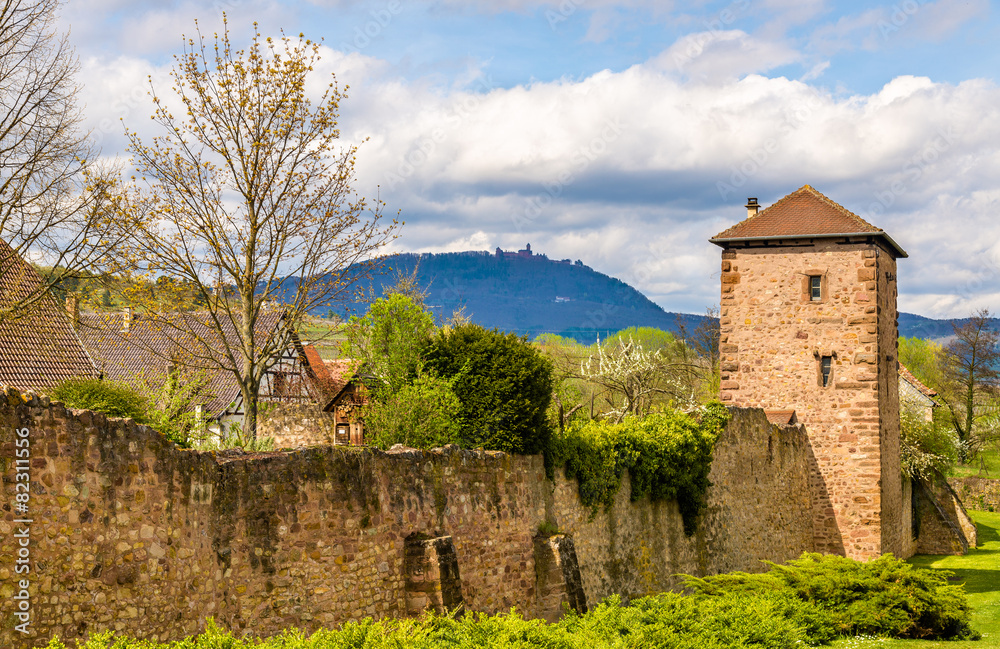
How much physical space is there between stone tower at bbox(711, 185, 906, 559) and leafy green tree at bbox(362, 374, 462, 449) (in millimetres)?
13773

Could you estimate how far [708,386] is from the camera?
42.9 m

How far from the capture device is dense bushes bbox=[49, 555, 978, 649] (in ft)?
26.6

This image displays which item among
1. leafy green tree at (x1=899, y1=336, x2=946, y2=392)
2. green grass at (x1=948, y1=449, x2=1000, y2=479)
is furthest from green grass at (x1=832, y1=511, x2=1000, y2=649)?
leafy green tree at (x1=899, y1=336, x2=946, y2=392)

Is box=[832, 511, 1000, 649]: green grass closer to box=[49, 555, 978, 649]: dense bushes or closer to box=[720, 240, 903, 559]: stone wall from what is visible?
box=[49, 555, 978, 649]: dense bushes

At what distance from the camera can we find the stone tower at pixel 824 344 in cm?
2498

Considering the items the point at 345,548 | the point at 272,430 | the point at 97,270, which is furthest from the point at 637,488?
the point at 272,430

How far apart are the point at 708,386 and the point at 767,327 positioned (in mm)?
17416

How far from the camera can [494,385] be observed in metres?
14.4

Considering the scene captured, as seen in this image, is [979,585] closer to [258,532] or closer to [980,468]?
[258,532]

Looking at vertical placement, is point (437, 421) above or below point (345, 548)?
above

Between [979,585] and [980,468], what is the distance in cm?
3561

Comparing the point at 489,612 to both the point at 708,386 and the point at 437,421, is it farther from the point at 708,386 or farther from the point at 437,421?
the point at 708,386

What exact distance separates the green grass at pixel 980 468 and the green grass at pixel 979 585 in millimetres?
13274

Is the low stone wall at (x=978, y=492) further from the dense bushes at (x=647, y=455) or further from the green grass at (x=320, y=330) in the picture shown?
the green grass at (x=320, y=330)
